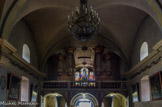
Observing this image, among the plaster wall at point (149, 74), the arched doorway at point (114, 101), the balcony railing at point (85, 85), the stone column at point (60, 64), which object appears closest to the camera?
the plaster wall at point (149, 74)

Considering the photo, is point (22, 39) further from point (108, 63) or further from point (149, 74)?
point (108, 63)

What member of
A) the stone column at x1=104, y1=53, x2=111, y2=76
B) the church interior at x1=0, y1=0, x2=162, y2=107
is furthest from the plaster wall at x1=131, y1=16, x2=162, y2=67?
the stone column at x1=104, y1=53, x2=111, y2=76

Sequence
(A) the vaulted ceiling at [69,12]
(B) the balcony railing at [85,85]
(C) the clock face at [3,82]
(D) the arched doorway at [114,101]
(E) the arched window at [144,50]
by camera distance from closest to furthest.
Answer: (C) the clock face at [3,82] < (A) the vaulted ceiling at [69,12] < (E) the arched window at [144,50] < (B) the balcony railing at [85,85] < (D) the arched doorway at [114,101]

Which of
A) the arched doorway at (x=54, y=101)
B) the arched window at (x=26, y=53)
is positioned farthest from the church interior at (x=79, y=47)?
the arched doorway at (x=54, y=101)

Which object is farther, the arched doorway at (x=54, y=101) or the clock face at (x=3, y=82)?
the arched doorway at (x=54, y=101)

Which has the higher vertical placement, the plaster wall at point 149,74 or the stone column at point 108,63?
the stone column at point 108,63

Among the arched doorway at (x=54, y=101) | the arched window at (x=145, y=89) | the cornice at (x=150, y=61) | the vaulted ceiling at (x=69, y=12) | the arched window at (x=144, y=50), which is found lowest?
the arched doorway at (x=54, y=101)

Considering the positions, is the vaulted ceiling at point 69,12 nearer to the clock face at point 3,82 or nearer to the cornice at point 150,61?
the cornice at point 150,61

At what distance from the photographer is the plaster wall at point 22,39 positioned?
429 inches

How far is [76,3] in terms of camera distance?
11414 mm

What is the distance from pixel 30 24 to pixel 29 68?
9.42 feet

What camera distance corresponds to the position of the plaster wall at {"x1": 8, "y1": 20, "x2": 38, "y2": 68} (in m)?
10.9

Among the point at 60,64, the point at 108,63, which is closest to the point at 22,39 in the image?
the point at 60,64

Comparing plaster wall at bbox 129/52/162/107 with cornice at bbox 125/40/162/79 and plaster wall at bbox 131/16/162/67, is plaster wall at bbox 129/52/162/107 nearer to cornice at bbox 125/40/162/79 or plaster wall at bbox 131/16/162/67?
→ cornice at bbox 125/40/162/79
